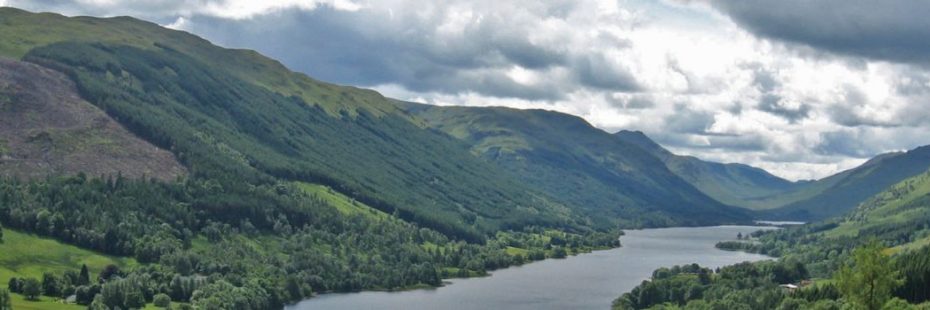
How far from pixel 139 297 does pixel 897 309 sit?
11238 centimetres

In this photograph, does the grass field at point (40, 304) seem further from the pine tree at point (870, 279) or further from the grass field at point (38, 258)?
the pine tree at point (870, 279)

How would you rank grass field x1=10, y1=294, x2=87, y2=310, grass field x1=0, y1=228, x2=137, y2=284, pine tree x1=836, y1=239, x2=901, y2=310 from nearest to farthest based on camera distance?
1. pine tree x1=836, y1=239, x2=901, y2=310
2. grass field x1=10, y1=294, x2=87, y2=310
3. grass field x1=0, y1=228, x2=137, y2=284

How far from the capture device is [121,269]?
7525 inches

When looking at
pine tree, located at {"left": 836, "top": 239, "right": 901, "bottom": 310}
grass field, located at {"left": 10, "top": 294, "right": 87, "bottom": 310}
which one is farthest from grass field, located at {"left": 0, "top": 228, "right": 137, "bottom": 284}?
pine tree, located at {"left": 836, "top": 239, "right": 901, "bottom": 310}

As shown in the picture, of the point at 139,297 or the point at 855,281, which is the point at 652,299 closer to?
the point at 855,281

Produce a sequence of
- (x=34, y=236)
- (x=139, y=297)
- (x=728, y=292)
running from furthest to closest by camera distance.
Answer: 1. (x=34, y=236)
2. (x=728, y=292)
3. (x=139, y=297)

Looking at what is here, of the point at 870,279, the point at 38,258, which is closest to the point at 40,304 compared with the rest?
the point at 38,258

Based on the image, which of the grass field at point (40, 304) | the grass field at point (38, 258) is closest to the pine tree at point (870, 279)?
the grass field at point (40, 304)

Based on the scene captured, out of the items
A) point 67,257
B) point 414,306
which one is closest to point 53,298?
point 67,257

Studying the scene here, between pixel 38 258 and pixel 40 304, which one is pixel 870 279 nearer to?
pixel 40 304

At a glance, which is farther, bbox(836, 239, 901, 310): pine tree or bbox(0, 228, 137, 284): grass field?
bbox(0, 228, 137, 284): grass field

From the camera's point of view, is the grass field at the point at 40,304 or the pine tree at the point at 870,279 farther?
the grass field at the point at 40,304

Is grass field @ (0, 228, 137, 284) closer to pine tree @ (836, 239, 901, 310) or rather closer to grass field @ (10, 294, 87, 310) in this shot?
grass field @ (10, 294, 87, 310)

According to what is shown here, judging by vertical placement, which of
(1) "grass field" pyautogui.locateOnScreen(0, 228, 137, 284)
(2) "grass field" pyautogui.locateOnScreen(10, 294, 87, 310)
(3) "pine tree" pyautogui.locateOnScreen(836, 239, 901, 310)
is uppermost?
(3) "pine tree" pyautogui.locateOnScreen(836, 239, 901, 310)
